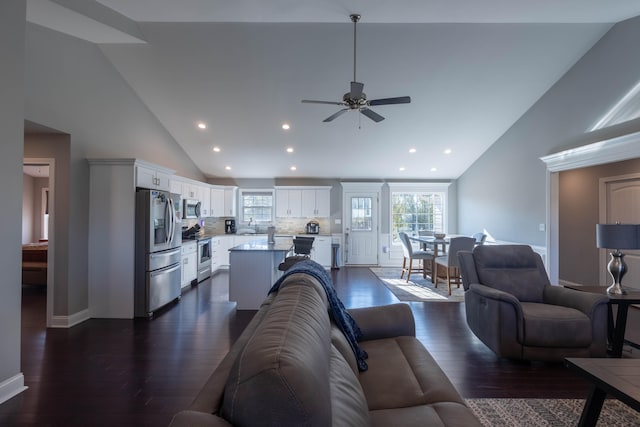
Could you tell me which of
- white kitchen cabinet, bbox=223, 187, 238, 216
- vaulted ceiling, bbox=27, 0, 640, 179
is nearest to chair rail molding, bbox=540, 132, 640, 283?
vaulted ceiling, bbox=27, 0, 640, 179

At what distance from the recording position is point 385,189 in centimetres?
798

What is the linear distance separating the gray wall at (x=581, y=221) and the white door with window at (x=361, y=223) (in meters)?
3.93

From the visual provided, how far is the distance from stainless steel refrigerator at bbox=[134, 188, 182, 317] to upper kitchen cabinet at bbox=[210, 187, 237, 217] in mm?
2890

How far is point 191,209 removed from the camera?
20.3 ft

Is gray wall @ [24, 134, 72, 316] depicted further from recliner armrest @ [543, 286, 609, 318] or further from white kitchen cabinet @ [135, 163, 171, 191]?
recliner armrest @ [543, 286, 609, 318]

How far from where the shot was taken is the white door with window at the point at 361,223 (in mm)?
7832

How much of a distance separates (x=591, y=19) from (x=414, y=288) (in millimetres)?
4476

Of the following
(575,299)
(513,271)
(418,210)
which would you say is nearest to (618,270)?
(575,299)

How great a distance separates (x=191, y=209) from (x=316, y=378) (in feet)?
20.1

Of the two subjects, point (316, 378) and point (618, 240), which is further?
point (618, 240)

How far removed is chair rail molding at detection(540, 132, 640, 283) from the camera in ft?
11.4

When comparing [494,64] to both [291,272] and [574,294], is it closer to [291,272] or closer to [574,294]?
[574,294]

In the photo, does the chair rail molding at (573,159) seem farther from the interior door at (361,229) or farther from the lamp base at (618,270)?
the interior door at (361,229)

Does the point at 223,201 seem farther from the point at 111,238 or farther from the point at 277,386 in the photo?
the point at 277,386
